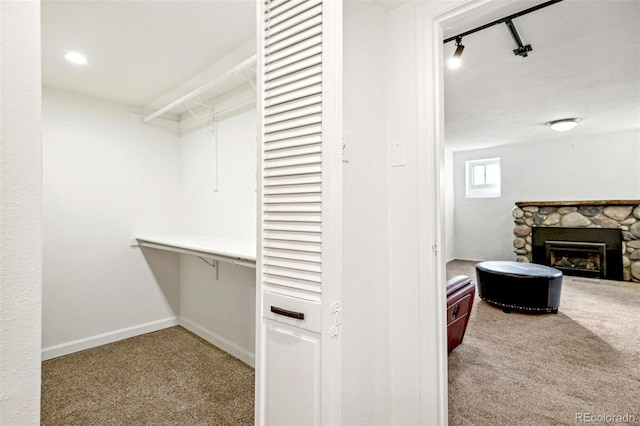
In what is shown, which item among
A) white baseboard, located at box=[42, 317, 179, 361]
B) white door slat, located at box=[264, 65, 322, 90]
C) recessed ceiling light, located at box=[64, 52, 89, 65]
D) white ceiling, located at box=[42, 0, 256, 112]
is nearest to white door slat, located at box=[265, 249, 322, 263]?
white door slat, located at box=[264, 65, 322, 90]

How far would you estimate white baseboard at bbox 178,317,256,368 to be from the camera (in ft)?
7.57

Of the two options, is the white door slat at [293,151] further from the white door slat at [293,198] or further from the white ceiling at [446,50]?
the white ceiling at [446,50]

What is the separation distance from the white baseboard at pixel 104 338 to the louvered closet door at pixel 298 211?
2.36 meters

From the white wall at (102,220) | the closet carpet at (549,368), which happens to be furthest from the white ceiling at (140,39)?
the closet carpet at (549,368)

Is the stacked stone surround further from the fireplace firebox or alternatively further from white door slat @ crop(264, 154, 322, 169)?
white door slat @ crop(264, 154, 322, 169)

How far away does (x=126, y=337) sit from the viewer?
9.42 ft

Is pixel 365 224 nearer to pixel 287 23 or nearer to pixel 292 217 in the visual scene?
pixel 292 217

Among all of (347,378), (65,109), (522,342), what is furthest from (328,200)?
(65,109)

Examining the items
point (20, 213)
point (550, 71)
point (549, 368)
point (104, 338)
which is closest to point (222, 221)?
point (104, 338)

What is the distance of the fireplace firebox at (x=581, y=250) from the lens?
4855 mm

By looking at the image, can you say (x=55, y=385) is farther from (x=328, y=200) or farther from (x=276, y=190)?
(x=328, y=200)

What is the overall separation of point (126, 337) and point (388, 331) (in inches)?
102

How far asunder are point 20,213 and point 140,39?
1.76 m

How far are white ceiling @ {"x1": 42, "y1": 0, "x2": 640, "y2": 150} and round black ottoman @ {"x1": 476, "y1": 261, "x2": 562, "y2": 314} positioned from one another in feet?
6.14
